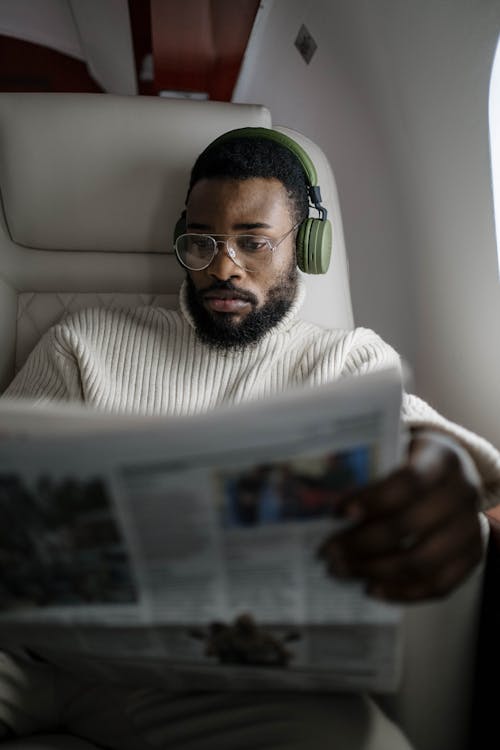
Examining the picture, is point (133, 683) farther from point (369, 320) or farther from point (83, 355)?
point (369, 320)

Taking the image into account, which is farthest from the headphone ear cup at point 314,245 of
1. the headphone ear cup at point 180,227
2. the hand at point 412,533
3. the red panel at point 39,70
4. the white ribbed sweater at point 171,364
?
the red panel at point 39,70

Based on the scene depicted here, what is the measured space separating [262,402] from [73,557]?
0.88ft

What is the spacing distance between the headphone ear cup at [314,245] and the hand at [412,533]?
66cm

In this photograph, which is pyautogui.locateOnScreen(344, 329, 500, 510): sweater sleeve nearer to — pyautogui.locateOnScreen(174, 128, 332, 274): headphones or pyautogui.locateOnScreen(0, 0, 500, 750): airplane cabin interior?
pyautogui.locateOnScreen(0, 0, 500, 750): airplane cabin interior

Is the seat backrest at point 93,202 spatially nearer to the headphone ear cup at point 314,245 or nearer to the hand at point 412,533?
the headphone ear cup at point 314,245

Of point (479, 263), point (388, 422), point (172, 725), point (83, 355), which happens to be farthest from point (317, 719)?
point (479, 263)

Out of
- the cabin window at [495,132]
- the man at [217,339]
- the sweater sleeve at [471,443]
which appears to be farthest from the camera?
the cabin window at [495,132]

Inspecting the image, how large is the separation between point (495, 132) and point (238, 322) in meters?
0.64

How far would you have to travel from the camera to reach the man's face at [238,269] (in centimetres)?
114

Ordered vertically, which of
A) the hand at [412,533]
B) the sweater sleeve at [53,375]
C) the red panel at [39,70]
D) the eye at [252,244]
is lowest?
the hand at [412,533]

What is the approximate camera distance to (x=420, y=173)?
146 centimetres

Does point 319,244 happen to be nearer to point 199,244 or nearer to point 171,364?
point 199,244

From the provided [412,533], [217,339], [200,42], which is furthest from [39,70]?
[412,533]

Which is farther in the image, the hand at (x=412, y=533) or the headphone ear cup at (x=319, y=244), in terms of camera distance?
the headphone ear cup at (x=319, y=244)
